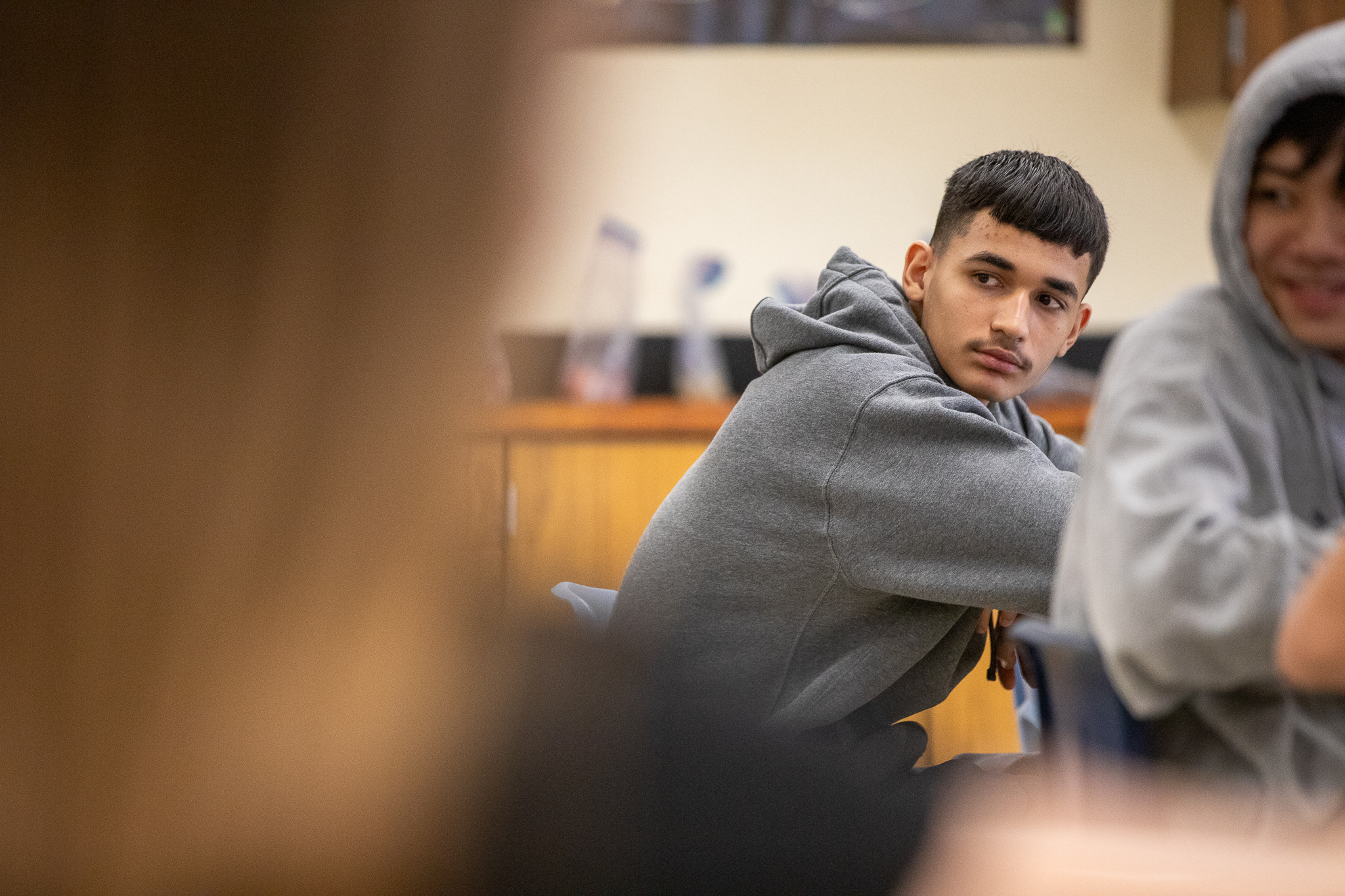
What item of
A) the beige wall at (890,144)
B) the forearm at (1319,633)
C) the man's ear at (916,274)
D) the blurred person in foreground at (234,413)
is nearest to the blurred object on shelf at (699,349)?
the beige wall at (890,144)

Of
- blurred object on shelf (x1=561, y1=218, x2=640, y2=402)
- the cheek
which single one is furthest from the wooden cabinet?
the cheek

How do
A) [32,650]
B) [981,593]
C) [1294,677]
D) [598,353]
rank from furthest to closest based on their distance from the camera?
[598,353]
[981,593]
[1294,677]
[32,650]

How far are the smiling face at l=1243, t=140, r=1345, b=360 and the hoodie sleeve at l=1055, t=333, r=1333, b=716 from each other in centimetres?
6

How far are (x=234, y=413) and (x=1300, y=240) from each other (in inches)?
26.6

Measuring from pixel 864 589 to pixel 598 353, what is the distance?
6.90 feet

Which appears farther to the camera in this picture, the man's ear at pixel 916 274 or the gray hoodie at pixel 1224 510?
the man's ear at pixel 916 274

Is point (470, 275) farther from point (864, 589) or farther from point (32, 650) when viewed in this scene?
point (864, 589)

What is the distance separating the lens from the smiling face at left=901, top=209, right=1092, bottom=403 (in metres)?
1.19

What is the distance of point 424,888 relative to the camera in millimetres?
228

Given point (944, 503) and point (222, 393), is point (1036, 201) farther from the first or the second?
point (222, 393)

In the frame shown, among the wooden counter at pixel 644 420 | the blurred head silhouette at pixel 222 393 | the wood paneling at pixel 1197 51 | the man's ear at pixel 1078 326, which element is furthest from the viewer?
the wood paneling at pixel 1197 51

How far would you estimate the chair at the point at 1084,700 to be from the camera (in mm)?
677

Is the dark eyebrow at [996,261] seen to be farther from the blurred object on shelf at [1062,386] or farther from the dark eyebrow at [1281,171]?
the blurred object on shelf at [1062,386]

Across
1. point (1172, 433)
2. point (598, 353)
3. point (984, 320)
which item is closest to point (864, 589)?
point (984, 320)
